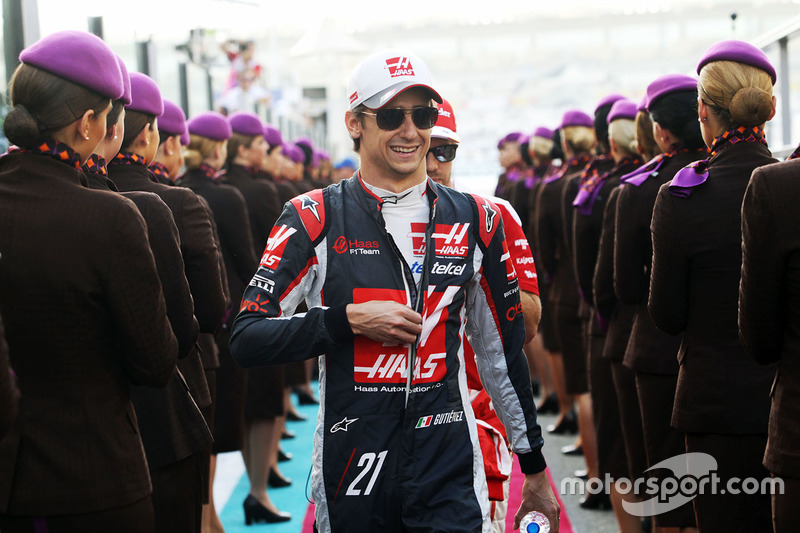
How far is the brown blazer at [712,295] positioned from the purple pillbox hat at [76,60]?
6.34ft

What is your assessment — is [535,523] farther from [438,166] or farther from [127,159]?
[127,159]

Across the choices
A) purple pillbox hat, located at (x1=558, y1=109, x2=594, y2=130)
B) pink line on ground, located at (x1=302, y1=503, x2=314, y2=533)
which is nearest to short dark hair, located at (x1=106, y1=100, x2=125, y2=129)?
pink line on ground, located at (x1=302, y1=503, x2=314, y2=533)

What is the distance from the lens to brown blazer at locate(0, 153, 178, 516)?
8.07ft

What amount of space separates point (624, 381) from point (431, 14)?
3483 centimetres

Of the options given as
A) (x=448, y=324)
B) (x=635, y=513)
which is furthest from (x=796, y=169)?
(x=635, y=513)

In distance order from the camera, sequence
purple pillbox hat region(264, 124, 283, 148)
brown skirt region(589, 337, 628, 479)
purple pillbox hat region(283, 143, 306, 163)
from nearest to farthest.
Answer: brown skirt region(589, 337, 628, 479)
purple pillbox hat region(264, 124, 283, 148)
purple pillbox hat region(283, 143, 306, 163)

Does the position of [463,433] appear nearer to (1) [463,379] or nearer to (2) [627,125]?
(1) [463,379]

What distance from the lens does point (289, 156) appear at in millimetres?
11641

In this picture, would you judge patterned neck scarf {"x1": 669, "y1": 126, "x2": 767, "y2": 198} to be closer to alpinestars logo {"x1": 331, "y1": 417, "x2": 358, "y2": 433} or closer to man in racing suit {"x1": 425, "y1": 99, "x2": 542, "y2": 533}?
man in racing suit {"x1": 425, "y1": 99, "x2": 542, "y2": 533}

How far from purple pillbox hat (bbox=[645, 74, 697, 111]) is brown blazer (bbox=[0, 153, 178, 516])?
2442mm

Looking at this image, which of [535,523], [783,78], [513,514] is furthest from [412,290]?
[783,78]

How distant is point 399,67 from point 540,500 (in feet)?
4.20

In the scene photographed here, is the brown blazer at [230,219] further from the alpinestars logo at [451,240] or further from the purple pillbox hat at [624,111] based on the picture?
the alpinestars logo at [451,240]

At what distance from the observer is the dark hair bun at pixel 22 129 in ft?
8.46
